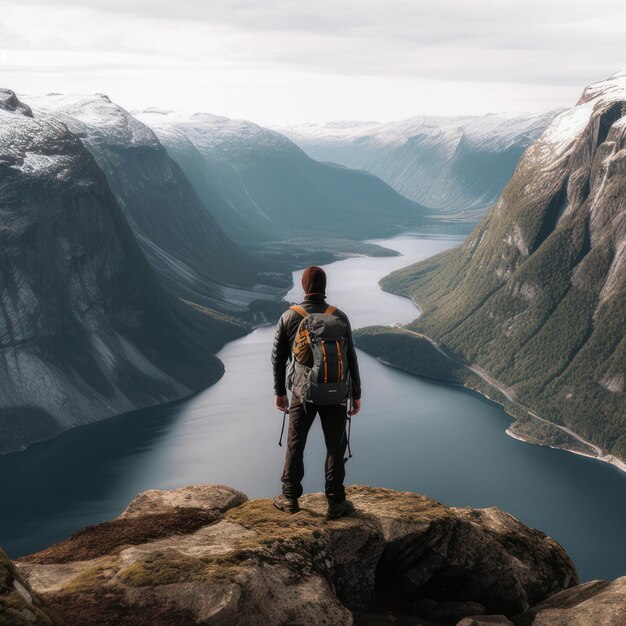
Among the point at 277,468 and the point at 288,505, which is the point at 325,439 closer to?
the point at 288,505

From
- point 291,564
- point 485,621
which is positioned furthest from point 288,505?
point 485,621

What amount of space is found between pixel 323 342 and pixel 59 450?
143394mm

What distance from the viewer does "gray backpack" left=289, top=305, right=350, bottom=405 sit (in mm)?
24297

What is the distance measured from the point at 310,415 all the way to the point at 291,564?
4.80 m

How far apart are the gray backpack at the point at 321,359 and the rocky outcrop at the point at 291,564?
3.85 meters

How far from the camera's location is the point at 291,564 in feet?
72.1

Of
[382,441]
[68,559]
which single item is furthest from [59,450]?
[68,559]

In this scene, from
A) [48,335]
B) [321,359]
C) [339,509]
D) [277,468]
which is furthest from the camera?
[48,335]

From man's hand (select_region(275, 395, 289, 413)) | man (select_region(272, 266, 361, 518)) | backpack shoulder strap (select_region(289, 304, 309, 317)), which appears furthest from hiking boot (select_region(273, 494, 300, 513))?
backpack shoulder strap (select_region(289, 304, 309, 317))

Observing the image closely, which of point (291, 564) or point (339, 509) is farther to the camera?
point (339, 509)

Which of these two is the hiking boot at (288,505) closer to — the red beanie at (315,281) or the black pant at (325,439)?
the black pant at (325,439)

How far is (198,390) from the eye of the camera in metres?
197

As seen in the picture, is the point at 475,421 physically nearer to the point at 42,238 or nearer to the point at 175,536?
the point at 42,238

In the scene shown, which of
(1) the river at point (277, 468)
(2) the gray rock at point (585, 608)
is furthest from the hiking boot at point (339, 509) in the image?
(1) the river at point (277, 468)
